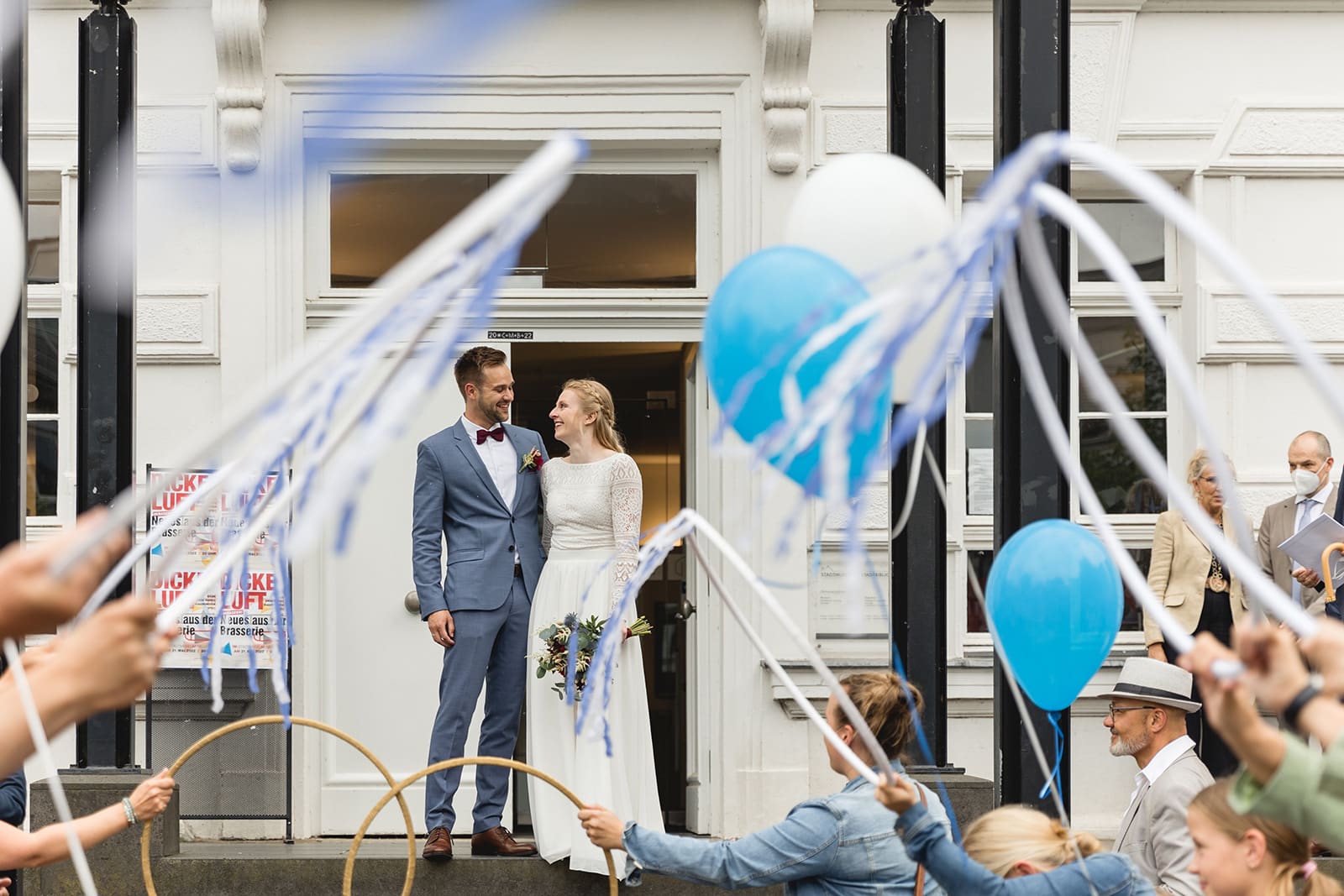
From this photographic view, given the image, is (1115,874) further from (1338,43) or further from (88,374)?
A: (1338,43)

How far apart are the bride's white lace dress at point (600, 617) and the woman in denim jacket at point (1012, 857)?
2790mm

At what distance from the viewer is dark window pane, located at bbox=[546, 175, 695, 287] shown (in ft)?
24.7

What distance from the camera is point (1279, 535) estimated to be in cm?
686

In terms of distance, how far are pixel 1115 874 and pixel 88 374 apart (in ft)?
13.1

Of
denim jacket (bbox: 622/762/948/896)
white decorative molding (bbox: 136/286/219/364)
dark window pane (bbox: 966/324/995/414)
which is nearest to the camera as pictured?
denim jacket (bbox: 622/762/948/896)

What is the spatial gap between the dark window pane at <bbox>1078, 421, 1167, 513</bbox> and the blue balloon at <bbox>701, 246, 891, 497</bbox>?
5066 millimetres

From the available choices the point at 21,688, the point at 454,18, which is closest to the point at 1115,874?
the point at 454,18

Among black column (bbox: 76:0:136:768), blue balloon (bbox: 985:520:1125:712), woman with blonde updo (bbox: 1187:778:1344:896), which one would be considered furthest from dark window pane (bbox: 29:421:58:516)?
woman with blonde updo (bbox: 1187:778:1344:896)

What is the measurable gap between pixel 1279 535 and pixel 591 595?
2.87 m

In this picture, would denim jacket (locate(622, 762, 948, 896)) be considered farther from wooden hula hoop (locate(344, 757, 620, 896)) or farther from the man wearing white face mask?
the man wearing white face mask

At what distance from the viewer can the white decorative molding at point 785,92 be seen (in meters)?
7.14

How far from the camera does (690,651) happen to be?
756 centimetres

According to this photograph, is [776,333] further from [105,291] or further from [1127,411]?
[1127,411]

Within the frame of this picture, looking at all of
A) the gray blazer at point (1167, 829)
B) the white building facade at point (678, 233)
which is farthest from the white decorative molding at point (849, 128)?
the gray blazer at point (1167, 829)
